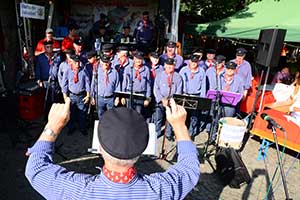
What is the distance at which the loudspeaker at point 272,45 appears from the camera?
18.9 feet

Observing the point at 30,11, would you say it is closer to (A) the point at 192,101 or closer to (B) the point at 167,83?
(B) the point at 167,83

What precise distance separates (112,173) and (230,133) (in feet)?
14.5

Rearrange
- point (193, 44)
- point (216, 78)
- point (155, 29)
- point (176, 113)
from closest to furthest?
point (176, 113) → point (216, 78) → point (155, 29) → point (193, 44)

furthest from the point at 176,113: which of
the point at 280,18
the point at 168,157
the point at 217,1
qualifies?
the point at 217,1

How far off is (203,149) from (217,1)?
958 centimetres

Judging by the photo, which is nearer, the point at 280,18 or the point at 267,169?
the point at 267,169

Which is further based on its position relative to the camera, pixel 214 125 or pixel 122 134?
pixel 214 125

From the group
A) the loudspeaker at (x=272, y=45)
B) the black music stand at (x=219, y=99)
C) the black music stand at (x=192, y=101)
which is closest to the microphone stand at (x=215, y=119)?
the black music stand at (x=219, y=99)

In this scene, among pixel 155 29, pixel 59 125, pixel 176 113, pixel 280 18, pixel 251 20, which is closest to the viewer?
pixel 59 125

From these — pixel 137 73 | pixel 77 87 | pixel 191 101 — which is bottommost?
pixel 77 87

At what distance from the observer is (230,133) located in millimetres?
5426

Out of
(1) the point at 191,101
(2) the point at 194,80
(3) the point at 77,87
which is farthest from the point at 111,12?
(1) the point at 191,101

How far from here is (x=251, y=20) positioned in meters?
9.48

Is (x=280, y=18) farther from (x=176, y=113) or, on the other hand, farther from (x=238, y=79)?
(x=176, y=113)
